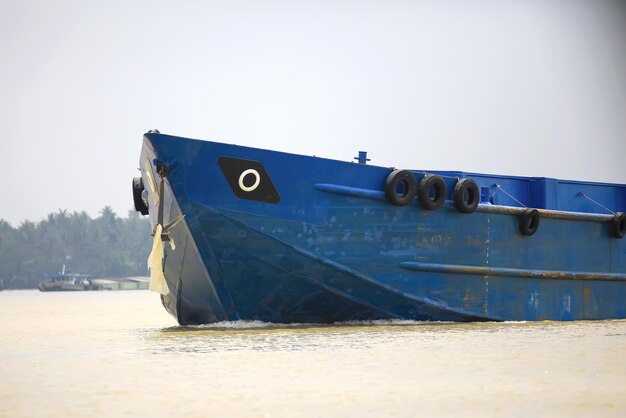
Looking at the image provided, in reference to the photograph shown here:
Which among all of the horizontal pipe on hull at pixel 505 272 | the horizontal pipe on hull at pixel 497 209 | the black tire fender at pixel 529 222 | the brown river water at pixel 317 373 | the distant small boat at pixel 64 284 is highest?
the horizontal pipe on hull at pixel 497 209

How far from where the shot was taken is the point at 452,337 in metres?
13.0

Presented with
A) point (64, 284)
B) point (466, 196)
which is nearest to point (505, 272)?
point (466, 196)

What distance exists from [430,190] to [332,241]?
191cm

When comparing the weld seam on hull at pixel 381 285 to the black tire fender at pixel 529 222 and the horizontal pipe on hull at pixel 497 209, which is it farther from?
the black tire fender at pixel 529 222

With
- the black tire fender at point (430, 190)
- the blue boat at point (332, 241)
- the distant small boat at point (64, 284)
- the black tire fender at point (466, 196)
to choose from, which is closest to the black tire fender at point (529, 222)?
the blue boat at point (332, 241)

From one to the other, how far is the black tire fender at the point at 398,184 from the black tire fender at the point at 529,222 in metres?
2.53

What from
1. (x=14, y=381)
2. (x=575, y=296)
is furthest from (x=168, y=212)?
(x=575, y=296)

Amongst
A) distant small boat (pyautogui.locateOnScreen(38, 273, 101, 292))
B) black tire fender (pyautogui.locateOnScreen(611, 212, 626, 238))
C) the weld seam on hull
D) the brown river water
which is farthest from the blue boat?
distant small boat (pyautogui.locateOnScreen(38, 273, 101, 292))

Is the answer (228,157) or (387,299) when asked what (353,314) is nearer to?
(387,299)

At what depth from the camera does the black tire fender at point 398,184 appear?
14.8m

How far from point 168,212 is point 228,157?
1.23 meters

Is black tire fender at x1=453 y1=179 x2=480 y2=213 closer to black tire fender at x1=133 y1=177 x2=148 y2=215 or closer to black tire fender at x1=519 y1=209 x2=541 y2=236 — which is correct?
black tire fender at x1=519 y1=209 x2=541 y2=236

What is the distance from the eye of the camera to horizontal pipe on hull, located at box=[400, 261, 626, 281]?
605 inches

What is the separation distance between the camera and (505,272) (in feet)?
54.1
